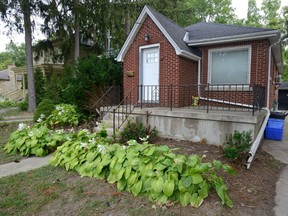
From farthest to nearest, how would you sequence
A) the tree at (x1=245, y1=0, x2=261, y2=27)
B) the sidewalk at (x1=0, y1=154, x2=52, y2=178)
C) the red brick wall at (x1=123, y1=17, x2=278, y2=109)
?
the tree at (x1=245, y1=0, x2=261, y2=27), the red brick wall at (x1=123, y1=17, x2=278, y2=109), the sidewalk at (x1=0, y1=154, x2=52, y2=178)

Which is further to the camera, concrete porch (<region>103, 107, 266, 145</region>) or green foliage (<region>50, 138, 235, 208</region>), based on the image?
concrete porch (<region>103, 107, 266, 145</region>)

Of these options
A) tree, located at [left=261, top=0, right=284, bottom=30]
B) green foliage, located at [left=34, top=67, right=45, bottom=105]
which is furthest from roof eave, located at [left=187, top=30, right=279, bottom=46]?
tree, located at [left=261, top=0, right=284, bottom=30]

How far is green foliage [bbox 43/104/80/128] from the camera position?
7716 mm

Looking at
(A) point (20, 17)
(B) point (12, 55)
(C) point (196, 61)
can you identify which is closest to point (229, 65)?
(C) point (196, 61)

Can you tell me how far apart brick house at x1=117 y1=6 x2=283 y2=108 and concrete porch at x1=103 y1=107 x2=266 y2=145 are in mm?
1486

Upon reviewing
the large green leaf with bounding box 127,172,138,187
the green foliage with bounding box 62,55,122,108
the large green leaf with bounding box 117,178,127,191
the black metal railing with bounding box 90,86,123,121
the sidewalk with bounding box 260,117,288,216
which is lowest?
the sidewalk with bounding box 260,117,288,216

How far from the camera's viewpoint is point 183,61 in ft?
24.6

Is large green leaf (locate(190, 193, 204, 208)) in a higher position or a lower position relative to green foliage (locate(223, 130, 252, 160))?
lower

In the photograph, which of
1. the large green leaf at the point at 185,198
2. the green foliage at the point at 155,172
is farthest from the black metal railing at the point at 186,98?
the large green leaf at the point at 185,198

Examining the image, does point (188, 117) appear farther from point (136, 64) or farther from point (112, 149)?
point (136, 64)

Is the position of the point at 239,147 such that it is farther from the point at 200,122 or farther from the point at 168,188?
the point at 168,188

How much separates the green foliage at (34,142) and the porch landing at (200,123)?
241cm

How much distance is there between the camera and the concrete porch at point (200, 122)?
15.9 feet

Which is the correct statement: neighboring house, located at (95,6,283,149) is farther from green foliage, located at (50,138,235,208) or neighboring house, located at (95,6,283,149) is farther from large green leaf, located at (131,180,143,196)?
large green leaf, located at (131,180,143,196)
